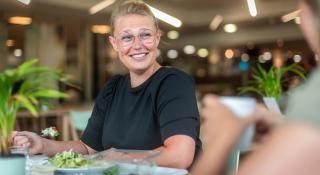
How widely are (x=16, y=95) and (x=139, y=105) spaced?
71 centimetres

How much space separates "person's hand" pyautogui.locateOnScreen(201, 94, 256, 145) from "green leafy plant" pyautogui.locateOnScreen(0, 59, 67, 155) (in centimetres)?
45

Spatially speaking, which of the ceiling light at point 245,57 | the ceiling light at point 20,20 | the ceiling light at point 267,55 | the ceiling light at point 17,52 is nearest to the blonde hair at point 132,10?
the ceiling light at point 20,20

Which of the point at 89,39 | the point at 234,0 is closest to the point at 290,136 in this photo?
the point at 234,0

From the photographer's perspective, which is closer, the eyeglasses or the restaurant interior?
the eyeglasses

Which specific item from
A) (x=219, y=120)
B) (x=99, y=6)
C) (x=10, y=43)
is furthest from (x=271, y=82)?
(x=10, y=43)

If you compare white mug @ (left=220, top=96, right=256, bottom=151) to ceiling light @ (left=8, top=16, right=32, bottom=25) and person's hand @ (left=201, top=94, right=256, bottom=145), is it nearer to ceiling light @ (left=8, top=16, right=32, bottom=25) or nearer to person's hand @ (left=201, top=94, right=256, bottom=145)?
person's hand @ (left=201, top=94, right=256, bottom=145)

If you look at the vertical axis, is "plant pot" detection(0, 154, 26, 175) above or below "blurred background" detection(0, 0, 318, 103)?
below

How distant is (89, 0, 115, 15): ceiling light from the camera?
31.8ft

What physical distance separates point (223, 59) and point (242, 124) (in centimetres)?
2147

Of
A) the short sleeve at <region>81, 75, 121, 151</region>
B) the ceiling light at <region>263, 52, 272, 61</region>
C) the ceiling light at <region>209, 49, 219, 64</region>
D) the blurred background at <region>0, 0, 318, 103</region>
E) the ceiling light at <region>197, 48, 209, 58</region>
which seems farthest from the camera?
the ceiling light at <region>197, 48, 209, 58</region>

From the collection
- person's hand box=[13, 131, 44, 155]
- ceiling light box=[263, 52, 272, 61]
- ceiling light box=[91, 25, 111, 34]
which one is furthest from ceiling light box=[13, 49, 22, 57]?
ceiling light box=[263, 52, 272, 61]

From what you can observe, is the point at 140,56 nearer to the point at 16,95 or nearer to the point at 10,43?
the point at 16,95

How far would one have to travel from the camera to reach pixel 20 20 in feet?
37.9

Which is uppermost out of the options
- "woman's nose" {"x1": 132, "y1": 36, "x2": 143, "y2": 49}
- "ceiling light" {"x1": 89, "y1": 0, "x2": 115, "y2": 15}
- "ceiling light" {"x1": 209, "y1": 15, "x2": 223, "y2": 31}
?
"ceiling light" {"x1": 209, "y1": 15, "x2": 223, "y2": 31}
